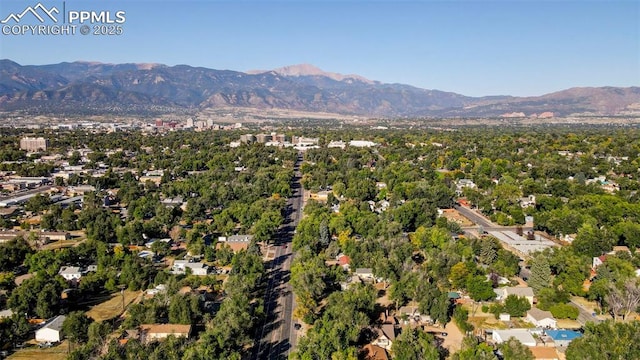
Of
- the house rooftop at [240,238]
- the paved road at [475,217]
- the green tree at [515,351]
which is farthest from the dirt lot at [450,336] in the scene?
the paved road at [475,217]

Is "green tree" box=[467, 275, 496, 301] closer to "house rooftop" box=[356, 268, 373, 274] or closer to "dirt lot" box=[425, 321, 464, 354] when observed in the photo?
"dirt lot" box=[425, 321, 464, 354]

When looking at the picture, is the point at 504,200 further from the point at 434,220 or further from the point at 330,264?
the point at 330,264

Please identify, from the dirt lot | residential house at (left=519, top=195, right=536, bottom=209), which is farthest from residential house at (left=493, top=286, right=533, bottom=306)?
residential house at (left=519, top=195, right=536, bottom=209)

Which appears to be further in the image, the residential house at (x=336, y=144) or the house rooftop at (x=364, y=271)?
the residential house at (x=336, y=144)

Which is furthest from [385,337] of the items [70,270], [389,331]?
[70,270]

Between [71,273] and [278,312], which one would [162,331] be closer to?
[278,312]

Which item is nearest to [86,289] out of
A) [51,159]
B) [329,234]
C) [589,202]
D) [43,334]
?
[43,334]

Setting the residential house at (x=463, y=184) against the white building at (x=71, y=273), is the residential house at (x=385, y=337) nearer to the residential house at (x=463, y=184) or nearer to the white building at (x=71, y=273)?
the white building at (x=71, y=273)
